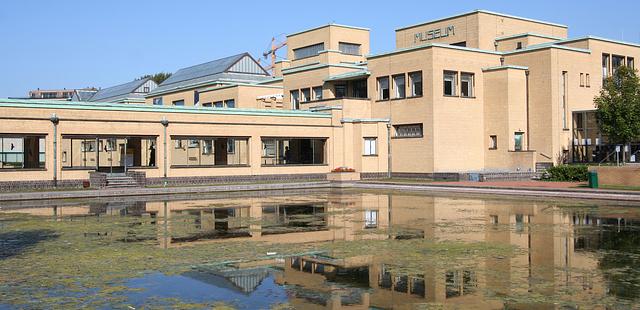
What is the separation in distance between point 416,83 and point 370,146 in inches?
242

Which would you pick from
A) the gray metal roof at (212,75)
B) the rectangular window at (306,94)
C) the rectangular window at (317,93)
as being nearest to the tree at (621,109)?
the rectangular window at (317,93)

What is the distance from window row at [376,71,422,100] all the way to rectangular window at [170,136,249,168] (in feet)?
38.5

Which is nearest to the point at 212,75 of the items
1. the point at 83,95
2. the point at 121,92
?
the point at 121,92

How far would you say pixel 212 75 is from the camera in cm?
7606

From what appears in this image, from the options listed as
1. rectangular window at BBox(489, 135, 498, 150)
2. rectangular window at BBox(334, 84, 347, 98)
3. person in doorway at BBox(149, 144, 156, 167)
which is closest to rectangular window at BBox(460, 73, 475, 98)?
rectangular window at BBox(489, 135, 498, 150)

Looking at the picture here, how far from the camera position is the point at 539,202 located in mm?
29000

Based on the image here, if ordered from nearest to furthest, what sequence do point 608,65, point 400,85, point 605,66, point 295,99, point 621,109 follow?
point 621,109 → point 400,85 → point 608,65 → point 605,66 → point 295,99

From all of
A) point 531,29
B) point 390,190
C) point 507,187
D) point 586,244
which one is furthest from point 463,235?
point 531,29

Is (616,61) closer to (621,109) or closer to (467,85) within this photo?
(621,109)

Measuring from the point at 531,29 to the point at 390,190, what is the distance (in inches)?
1119

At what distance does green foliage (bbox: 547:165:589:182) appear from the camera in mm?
40906

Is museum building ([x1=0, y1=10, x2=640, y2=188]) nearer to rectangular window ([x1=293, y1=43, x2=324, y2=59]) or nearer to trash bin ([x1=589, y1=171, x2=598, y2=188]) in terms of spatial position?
trash bin ([x1=589, y1=171, x2=598, y2=188])

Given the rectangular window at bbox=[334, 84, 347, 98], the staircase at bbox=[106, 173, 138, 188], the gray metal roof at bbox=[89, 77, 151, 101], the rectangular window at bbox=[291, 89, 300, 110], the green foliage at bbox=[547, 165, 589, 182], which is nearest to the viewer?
the staircase at bbox=[106, 173, 138, 188]

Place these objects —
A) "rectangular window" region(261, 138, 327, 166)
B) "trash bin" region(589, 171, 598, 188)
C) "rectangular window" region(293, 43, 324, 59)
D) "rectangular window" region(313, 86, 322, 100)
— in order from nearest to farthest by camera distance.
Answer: "trash bin" region(589, 171, 598, 188)
"rectangular window" region(261, 138, 327, 166)
"rectangular window" region(313, 86, 322, 100)
"rectangular window" region(293, 43, 324, 59)
